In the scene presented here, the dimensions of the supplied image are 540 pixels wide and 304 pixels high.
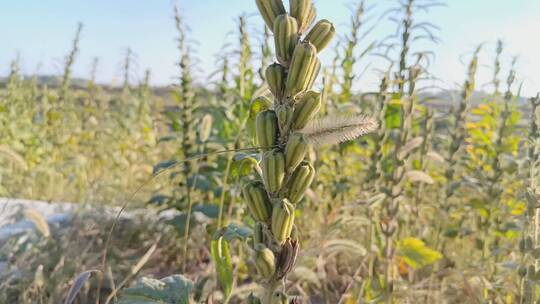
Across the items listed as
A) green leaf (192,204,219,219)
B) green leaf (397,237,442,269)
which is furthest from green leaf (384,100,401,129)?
green leaf (397,237,442,269)

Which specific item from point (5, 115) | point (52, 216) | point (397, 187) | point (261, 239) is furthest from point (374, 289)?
point (5, 115)

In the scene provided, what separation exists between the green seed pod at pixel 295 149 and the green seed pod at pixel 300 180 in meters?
0.02

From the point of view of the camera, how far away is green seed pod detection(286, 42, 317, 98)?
0.82 m

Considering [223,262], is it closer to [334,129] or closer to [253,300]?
[253,300]

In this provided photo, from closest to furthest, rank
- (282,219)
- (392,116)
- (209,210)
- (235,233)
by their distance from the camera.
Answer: (282,219) < (235,233) < (209,210) < (392,116)

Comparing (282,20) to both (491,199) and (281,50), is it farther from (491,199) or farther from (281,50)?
(491,199)

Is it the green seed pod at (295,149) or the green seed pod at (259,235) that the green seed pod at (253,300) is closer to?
the green seed pod at (259,235)

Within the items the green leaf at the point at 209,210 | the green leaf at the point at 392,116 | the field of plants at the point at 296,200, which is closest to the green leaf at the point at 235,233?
the field of plants at the point at 296,200

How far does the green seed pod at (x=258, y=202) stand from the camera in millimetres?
846

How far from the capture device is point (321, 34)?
34.7 inches

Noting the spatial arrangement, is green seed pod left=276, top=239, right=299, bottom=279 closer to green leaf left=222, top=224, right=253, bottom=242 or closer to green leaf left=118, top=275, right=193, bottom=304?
green leaf left=222, top=224, right=253, bottom=242

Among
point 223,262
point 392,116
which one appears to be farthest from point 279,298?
point 392,116

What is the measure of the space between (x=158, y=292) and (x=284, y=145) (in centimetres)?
34

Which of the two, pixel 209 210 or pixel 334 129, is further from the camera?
pixel 209 210
